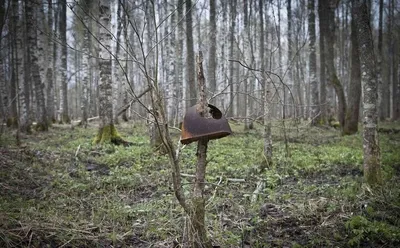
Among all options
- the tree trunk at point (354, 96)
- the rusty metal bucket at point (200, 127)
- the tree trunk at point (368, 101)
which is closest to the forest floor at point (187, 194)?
the tree trunk at point (368, 101)

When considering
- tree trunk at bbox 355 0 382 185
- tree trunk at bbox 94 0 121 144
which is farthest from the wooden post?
tree trunk at bbox 94 0 121 144

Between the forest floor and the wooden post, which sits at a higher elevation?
the wooden post

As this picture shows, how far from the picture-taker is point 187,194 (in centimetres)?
Result: 557

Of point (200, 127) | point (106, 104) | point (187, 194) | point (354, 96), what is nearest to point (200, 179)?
point (200, 127)

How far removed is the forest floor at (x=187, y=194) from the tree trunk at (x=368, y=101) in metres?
0.34

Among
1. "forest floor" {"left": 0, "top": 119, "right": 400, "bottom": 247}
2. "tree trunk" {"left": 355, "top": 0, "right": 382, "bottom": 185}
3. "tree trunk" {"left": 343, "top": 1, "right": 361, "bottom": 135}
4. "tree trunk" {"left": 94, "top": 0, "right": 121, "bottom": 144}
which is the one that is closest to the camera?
"forest floor" {"left": 0, "top": 119, "right": 400, "bottom": 247}

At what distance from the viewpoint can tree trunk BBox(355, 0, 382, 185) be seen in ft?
18.3

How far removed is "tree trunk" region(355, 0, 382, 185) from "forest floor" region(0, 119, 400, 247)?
1.12 ft

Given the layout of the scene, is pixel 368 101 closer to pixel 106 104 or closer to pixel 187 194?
pixel 187 194

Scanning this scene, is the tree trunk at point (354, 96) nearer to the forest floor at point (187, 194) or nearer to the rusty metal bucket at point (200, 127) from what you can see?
the forest floor at point (187, 194)

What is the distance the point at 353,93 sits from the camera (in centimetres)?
1330

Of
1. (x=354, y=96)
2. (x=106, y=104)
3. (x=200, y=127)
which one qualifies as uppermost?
(x=354, y=96)

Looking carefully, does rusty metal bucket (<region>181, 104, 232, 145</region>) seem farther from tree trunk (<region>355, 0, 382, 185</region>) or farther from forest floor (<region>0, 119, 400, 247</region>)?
tree trunk (<region>355, 0, 382, 185</region>)

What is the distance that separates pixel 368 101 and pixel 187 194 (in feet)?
11.3
